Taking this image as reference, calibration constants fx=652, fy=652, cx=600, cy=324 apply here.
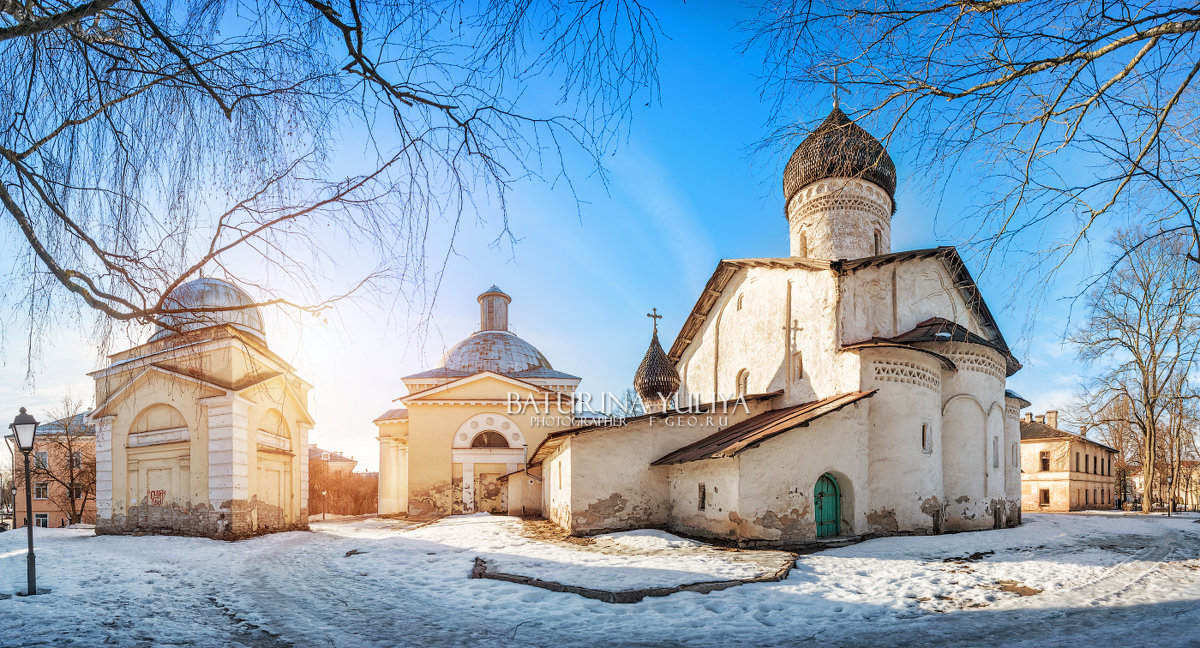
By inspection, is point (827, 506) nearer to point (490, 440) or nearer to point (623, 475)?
point (623, 475)

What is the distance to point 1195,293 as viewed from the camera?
501 centimetres

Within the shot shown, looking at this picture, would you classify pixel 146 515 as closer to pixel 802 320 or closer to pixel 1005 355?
pixel 802 320

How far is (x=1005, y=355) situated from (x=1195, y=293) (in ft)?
51.4

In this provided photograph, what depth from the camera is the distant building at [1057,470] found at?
36.8 meters

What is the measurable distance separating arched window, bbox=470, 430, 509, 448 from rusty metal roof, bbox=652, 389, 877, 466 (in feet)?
38.9

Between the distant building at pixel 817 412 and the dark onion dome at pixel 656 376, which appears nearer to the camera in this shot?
the distant building at pixel 817 412

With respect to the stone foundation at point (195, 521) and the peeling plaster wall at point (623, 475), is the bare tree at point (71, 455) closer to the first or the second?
the stone foundation at point (195, 521)

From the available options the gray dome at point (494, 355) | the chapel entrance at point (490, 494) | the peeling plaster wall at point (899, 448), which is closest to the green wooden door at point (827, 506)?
the peeling plaster wall at point (899, 448)

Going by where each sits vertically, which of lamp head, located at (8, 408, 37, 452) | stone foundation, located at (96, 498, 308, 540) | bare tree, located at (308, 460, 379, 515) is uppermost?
lamp head, located at (8, 408, 37, 452)

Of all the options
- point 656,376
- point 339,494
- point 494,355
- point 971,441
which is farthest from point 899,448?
point 339,494

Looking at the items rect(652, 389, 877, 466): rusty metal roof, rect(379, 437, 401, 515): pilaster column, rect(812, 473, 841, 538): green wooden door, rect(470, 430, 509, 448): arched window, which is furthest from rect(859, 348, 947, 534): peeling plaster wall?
rect(379, 437, 401, 515): pilaster column

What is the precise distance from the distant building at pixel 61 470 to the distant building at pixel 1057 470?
150 ft

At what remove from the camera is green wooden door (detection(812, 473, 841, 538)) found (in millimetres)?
14570

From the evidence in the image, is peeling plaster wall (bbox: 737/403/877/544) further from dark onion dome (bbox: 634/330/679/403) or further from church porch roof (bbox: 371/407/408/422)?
church porch roof (bbox: 371/407/408/422)
